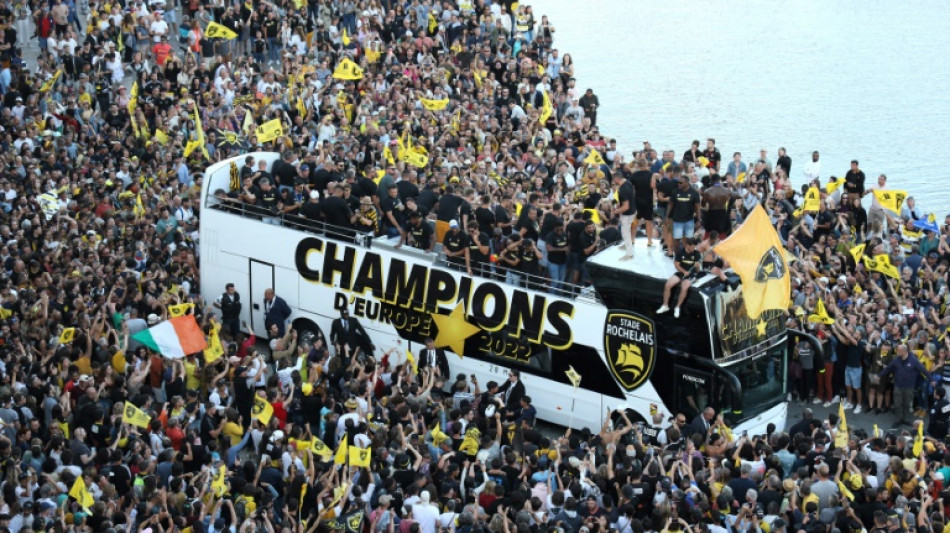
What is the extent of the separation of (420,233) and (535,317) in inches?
107

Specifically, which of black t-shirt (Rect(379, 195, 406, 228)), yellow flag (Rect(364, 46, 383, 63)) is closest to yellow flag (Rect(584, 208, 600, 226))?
black t-shirt (Rect(379, 195, 406, 228))

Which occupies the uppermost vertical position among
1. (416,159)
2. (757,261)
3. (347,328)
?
(757,261)

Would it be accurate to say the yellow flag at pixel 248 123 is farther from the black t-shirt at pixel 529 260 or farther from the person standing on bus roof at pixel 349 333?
the black t-shirt at pixel 529 260

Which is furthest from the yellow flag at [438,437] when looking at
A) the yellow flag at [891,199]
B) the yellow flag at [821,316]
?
the yellow flag at [891,199]

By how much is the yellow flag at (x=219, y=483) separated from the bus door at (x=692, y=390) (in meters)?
6.95

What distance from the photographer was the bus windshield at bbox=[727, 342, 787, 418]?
24.3m

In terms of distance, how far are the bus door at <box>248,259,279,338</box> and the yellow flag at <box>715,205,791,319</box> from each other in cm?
819

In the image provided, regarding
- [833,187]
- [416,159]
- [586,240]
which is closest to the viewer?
[586,240]

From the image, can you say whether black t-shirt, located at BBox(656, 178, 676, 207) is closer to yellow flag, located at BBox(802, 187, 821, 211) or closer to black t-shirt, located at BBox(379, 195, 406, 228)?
black t-shirt, located at BBox(379, 195, 406, 228)

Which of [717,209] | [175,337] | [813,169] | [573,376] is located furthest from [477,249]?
[813,169]

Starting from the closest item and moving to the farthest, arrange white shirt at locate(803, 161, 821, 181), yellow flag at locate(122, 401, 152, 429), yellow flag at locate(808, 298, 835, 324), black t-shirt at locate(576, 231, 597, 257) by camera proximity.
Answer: yellow flag at locate(122, 401, 152, 429), black t-shirt at locate(576, 231, 597, 257), yellow flag at locate(808, 298, 835, 324), white shirt at locate(803, 161, 821, 181)

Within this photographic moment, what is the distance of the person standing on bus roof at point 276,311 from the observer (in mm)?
27750

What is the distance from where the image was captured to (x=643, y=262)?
24.8 metres

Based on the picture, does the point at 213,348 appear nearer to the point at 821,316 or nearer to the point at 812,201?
the point at 821,316
